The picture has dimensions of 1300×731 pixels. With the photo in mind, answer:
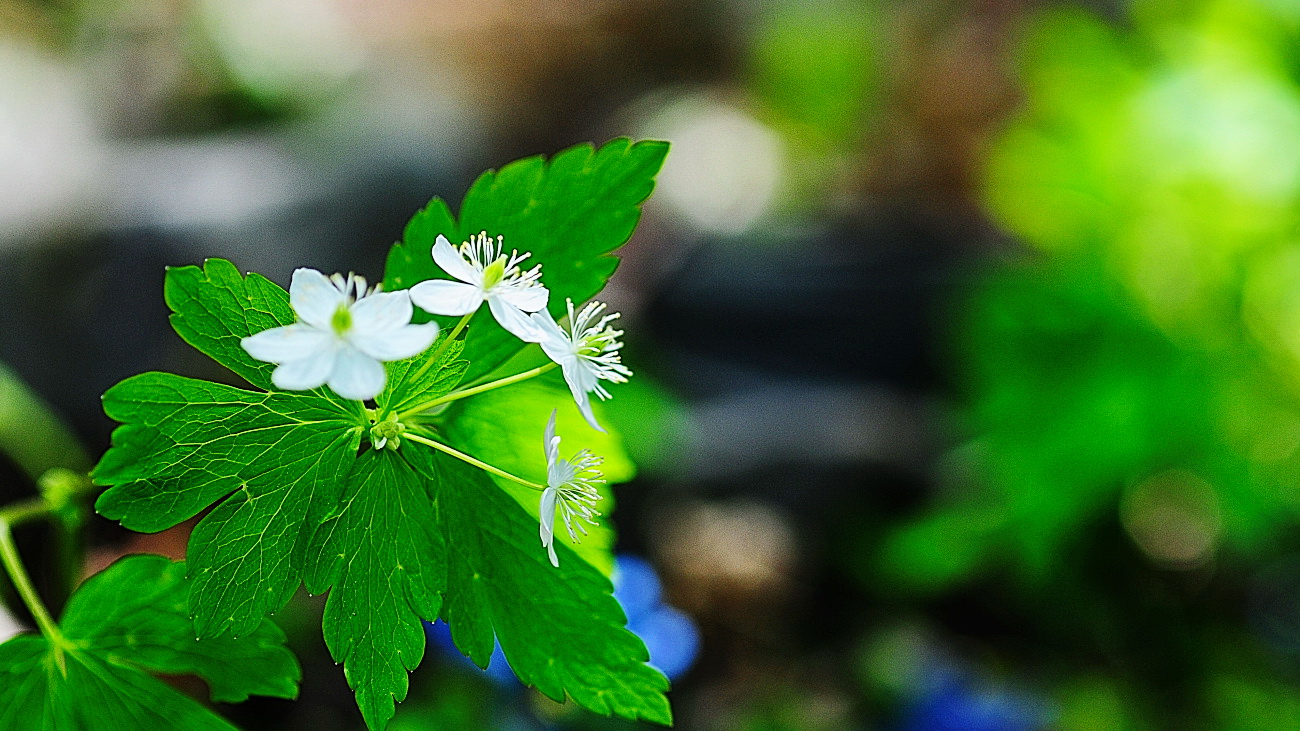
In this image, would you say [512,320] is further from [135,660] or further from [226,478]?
[135,660]

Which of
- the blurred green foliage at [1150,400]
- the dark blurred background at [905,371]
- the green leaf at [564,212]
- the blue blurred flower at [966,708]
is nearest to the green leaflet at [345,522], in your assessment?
the green leaf at [564,212]

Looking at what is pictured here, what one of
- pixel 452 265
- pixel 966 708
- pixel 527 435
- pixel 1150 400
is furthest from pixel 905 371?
pixel 452 265

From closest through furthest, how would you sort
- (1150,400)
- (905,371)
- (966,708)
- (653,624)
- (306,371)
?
1. (306,371)
2. (653,624)
3. (966,708)
4. (1150,400)
5. (905,371)

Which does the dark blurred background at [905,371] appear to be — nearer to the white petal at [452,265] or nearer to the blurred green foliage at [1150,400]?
the blurred green foliage at [1150,400]

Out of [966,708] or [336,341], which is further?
[966,708]

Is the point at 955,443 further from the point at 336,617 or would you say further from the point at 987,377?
the point at 336,617

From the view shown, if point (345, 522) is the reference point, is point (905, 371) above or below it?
above

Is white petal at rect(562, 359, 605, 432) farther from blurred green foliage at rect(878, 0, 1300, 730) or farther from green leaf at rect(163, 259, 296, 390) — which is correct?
blurred green foliage at rect(878, 0, 1300, 730)
